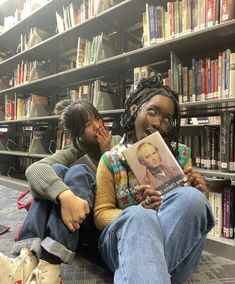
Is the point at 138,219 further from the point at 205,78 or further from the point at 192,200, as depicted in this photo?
the point at 205,78

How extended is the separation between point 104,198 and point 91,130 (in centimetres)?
38

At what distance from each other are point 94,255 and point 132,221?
18.7 inches

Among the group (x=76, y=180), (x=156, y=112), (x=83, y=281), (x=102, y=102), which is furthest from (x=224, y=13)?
(x=83, y=281)

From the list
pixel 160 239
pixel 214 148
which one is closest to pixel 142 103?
pixel 160 239

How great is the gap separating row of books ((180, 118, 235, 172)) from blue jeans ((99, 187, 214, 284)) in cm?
63

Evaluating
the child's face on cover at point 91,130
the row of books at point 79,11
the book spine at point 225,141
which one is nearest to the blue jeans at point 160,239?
the child's face on cover at point 91,130

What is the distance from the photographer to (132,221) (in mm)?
565

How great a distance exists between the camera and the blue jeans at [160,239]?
0.50 m

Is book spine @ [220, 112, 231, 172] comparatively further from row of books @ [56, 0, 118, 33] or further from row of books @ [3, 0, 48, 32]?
row of books @ [3, 0, 48, 32]

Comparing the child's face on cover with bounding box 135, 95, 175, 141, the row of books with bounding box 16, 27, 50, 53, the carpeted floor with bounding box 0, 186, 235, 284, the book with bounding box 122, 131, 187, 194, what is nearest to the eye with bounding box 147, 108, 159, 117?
the child's face on cover with bounding box 135, 95, 175, 141

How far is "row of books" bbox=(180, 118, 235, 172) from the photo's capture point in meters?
1.17

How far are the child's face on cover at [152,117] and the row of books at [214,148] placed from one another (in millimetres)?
454

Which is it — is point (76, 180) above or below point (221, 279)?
above

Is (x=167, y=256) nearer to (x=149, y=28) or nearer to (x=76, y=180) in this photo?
(x=76, y=180)
